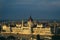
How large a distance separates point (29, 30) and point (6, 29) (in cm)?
476

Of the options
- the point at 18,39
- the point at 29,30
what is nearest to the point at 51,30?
the point at 29,30

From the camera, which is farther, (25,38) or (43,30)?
(43,30)

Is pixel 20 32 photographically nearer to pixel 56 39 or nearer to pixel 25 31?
pixel 25 31

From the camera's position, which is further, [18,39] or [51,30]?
[51,30]

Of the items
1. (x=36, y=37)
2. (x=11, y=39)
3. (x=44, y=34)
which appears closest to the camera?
(x=11, y=39)

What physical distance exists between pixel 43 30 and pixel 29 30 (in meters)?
2.24

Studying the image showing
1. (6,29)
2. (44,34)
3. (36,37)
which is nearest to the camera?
(36,37)

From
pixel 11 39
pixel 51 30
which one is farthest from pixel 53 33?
pixel 11 39

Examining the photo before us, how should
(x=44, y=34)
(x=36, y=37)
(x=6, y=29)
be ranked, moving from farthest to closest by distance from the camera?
(x=6, y=29) → (x=44, y=34) → (x=36, y=37)

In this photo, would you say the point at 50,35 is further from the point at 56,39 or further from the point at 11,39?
the point at 11,39

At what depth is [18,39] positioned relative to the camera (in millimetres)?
35344

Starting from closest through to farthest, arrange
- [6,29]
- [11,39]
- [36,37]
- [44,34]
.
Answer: [11,39] → [36,37] → [44,34] → [6,29]

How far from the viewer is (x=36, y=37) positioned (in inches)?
1411

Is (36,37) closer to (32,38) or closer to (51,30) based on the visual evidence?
(32,38)
